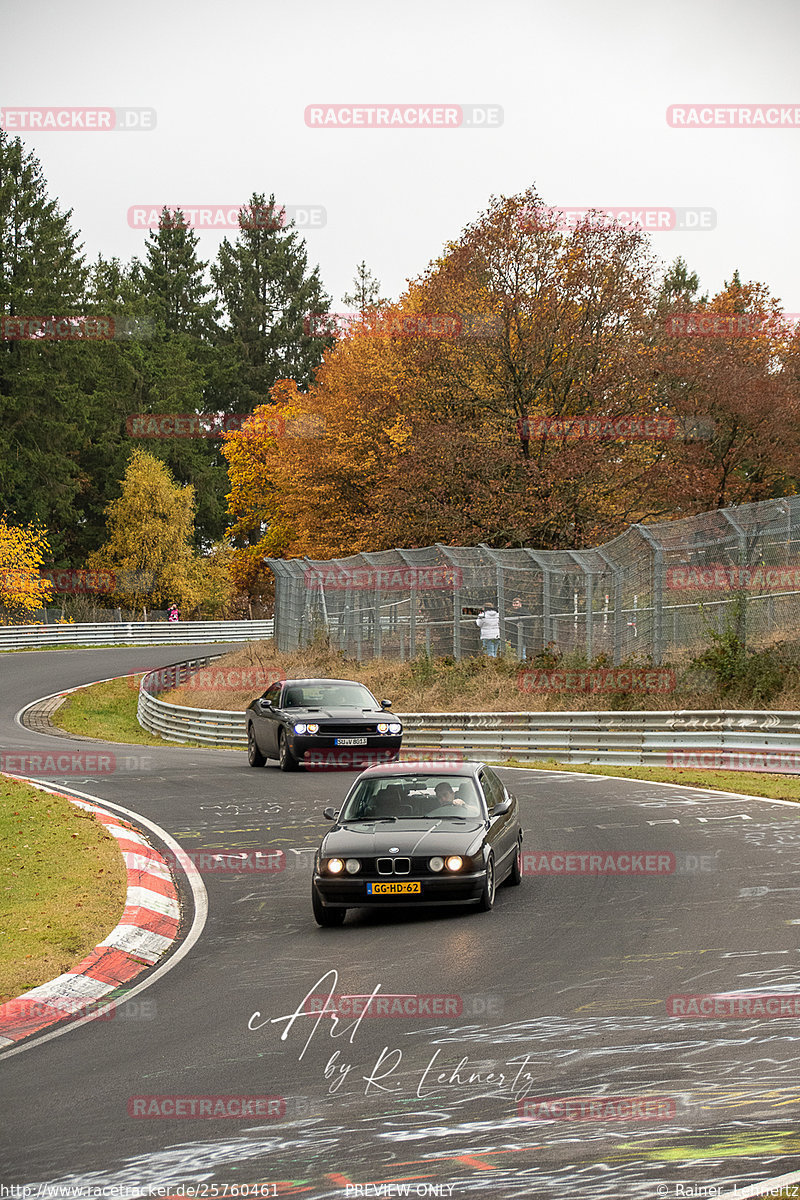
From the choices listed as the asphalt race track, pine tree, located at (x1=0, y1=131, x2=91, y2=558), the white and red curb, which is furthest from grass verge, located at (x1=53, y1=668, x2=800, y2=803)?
pine tree, located at (x1=0, y1=131, x2=91, y2=558)

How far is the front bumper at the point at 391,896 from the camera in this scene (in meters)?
10.6

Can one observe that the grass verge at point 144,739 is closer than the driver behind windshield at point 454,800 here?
No

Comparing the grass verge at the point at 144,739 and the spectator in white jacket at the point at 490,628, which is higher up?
the spectator in white jacket at the point at 490,628

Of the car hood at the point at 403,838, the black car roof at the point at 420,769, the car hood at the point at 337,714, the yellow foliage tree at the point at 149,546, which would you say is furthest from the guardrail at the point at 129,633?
the car hood at the point at 403,838

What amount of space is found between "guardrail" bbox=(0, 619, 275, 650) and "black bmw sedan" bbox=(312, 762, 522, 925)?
4864 cm

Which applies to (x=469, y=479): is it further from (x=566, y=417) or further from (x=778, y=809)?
(x=778, y=809)

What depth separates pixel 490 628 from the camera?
31078 mm

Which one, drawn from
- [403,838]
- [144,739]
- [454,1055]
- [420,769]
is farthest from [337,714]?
[144,739]

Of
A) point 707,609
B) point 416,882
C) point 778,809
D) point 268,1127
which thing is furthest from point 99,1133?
point 707,609

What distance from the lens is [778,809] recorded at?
16266 millimetres

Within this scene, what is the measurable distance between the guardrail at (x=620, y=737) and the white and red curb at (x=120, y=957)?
10.4 metres

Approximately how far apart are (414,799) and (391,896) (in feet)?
4.49

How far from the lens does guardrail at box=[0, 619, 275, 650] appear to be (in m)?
63.4

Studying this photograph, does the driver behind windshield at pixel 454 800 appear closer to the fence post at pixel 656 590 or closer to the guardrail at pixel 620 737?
the guardrail at pixel 620 737
